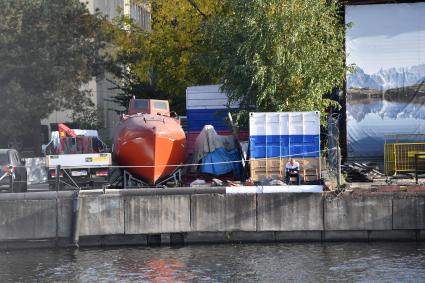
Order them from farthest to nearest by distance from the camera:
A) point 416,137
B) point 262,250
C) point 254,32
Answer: point 416,137, point 254,32, point 262,250

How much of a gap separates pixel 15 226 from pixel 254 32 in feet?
37.2

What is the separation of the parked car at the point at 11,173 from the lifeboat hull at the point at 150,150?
3.42 metres

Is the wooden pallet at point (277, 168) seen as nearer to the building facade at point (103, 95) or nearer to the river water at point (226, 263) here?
the river water at point (226, 263)

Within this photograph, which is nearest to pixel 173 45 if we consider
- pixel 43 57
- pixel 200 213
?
pixel 43 57

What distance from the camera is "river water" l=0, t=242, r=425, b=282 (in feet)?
79.2

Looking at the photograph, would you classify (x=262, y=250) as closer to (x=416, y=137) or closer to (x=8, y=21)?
(x=416, y=137)

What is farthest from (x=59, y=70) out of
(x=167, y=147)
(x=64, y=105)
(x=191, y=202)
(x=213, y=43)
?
(x=191, y=202)

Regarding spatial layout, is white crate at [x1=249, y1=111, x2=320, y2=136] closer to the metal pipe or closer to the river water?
the river water

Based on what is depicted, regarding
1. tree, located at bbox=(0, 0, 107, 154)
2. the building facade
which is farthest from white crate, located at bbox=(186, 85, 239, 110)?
the building facade

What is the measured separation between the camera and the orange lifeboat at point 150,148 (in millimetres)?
32781

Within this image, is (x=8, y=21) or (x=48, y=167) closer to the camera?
(x=48, y=167)

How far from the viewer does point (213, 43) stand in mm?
37719

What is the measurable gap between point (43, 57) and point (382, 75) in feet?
80.2

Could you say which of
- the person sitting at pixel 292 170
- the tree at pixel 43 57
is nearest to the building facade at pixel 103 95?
the tree at pixel 43 57
